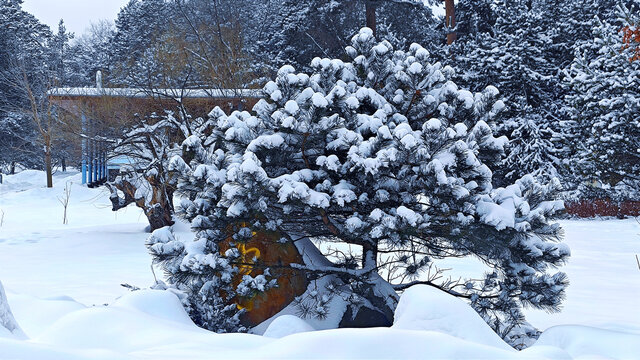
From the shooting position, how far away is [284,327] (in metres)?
4.30

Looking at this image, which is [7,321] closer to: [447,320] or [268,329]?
[268,329]

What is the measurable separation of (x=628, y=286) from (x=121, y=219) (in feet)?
48.0

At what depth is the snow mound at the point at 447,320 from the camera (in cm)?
338

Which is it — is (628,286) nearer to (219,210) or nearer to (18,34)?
(219,210)

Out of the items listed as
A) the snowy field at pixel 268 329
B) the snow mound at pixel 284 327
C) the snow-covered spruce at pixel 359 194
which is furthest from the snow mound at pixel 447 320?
the snow-covered spruce at pixel 359 194

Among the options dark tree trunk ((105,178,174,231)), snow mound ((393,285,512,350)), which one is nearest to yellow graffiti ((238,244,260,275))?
snow mound ((393,285,512,350))

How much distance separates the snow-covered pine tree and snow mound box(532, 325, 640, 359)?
14.8m

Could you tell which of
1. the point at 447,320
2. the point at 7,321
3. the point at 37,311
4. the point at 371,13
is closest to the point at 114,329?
the point at 7,321

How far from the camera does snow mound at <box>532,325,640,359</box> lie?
371 centimetres

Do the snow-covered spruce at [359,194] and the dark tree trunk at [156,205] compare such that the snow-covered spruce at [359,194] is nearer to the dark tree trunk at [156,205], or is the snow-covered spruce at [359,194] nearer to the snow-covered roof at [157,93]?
the snow-covered roof at [157,93]

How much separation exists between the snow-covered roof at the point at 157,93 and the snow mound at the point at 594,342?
7.77m

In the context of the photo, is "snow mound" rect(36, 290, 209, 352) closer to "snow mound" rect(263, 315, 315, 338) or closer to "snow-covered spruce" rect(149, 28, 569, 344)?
"snow mound" rect(263, 315, 315, 338)

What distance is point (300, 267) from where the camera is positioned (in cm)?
531

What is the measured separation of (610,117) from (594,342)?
1563 centimetres
